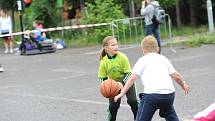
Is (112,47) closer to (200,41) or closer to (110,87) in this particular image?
(110,87)

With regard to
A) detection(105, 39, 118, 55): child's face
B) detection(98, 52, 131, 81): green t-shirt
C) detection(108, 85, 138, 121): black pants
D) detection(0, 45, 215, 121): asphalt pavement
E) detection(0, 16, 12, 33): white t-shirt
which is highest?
detection(0, 16, 12, 33): white t-shirt

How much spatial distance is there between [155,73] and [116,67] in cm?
152

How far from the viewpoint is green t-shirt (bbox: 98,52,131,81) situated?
7766mm

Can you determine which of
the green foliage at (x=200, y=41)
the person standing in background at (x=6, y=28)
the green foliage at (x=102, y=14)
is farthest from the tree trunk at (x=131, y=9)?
the green foliage at (x=200, y=41)

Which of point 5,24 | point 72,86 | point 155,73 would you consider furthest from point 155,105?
point 5,24

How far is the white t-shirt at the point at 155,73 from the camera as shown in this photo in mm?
6277

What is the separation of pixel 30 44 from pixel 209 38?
22.6ft

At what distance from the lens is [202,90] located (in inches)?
413

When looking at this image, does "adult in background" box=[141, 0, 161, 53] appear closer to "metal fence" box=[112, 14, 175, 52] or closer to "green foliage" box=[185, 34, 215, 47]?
"green foliage" box=[185, 34, 215, 47]

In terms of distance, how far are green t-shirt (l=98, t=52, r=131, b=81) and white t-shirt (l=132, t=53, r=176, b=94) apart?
4.47ft

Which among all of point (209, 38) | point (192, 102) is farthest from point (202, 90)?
point (209, 38)

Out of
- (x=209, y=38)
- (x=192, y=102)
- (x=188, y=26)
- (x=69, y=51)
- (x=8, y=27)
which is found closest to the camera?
(x=192, y=102)

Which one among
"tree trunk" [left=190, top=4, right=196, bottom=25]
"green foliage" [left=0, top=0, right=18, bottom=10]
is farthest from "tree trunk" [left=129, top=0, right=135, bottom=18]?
"green foliage" [left=0, top=0, right=18, bottom=10]

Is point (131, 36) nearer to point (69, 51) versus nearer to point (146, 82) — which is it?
point (69, 51)
